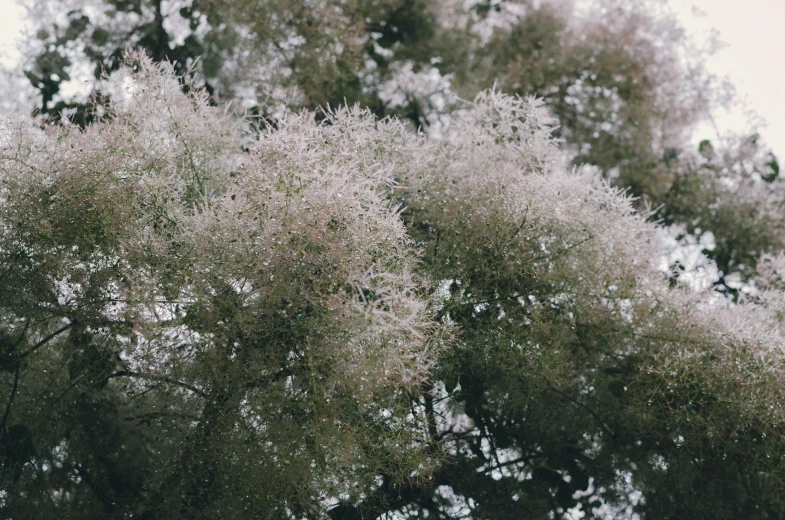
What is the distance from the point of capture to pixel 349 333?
186cm

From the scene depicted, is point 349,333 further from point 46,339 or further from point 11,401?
point 11,401

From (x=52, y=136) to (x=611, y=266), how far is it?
1985mm

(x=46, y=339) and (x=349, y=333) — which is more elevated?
(x=46, y=339)

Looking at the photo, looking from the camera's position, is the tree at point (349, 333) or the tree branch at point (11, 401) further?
the tree branch at point (11, 401)

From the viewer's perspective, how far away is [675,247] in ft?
11.5

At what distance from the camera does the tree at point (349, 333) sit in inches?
74.9

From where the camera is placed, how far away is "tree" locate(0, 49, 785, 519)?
1903mm

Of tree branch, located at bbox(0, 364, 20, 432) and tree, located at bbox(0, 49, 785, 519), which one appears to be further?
tree branch, located at bbox(0, 364, 20, 432)

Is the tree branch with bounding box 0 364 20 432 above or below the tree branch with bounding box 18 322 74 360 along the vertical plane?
below

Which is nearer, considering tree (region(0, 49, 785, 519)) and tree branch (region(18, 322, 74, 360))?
tree (region(0, 49, 785, 519))

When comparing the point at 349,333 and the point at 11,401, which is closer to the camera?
the point at 349,333

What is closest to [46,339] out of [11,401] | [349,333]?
[11,401]

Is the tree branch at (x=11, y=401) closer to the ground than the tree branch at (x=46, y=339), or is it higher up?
closer to the ground

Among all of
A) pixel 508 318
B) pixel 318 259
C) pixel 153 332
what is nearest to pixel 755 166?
pixel 508 318
